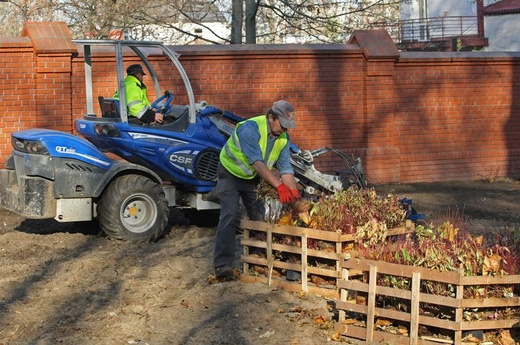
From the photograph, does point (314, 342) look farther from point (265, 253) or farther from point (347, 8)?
point (347, 8)

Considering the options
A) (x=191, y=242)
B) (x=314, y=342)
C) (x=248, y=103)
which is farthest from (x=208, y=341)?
(x=248, y=103)

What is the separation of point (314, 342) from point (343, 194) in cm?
219

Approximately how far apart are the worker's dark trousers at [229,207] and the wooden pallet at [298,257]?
5.5 inches

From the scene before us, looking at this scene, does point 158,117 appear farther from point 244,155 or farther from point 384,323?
point 384,323

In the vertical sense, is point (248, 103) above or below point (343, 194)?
above

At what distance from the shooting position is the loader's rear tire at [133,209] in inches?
430

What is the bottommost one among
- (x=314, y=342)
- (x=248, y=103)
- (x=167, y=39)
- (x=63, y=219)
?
(x=314, y=342)

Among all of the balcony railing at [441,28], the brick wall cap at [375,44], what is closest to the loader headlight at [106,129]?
the brick wall cap at [375,44]

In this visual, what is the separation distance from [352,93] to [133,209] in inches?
294

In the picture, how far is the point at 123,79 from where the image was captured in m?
11.1

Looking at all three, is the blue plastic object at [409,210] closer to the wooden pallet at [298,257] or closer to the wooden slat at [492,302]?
the wooden pallet at [298,257]

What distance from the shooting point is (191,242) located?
10906 mm

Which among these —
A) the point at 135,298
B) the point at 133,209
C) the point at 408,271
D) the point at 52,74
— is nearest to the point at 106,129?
the point at 133,209

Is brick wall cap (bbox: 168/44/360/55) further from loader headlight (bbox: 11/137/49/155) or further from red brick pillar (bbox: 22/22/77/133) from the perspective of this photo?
loader headlight (bbox: 11/137/49/155)
